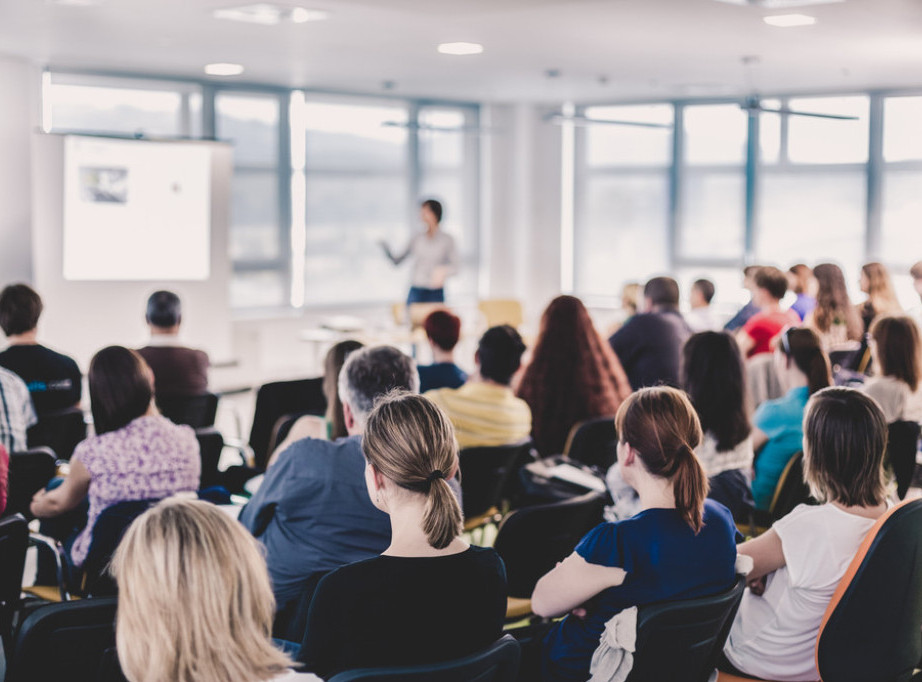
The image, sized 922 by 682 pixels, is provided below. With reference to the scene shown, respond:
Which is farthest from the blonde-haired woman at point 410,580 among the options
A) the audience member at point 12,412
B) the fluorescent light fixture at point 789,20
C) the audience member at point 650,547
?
the fluorescent light fixture at point 789,20

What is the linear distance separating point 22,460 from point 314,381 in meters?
1.68

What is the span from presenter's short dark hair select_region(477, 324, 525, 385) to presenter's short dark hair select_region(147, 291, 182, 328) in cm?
189

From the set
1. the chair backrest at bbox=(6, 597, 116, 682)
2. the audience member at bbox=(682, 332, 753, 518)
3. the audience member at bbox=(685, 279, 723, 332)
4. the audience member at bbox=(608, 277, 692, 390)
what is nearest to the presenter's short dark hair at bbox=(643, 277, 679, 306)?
the audience member at bbox=(608, 277, 692, 390)

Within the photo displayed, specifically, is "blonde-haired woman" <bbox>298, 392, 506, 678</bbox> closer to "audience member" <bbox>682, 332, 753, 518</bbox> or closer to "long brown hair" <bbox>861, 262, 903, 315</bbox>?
"audience member" <bbox>682, 332, 753, 518</bbox>

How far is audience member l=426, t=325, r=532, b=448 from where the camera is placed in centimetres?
434

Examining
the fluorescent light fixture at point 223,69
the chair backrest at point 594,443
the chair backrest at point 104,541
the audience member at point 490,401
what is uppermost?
the fluorescent light fixture at point 223,69

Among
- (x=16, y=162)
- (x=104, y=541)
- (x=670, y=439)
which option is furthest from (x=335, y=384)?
(x=16, y=162)

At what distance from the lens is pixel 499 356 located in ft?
14.3

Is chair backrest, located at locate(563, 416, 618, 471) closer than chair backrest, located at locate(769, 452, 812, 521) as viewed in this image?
No

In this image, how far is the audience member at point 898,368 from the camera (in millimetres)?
4840

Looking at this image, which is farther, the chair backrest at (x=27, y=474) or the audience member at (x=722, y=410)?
the chair backrest at (x=27, y=474)

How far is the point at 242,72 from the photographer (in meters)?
9.85

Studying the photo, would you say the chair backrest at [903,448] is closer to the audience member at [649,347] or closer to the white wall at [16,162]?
the audience member at [649,347]

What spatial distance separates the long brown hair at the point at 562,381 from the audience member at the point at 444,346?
351 mm
